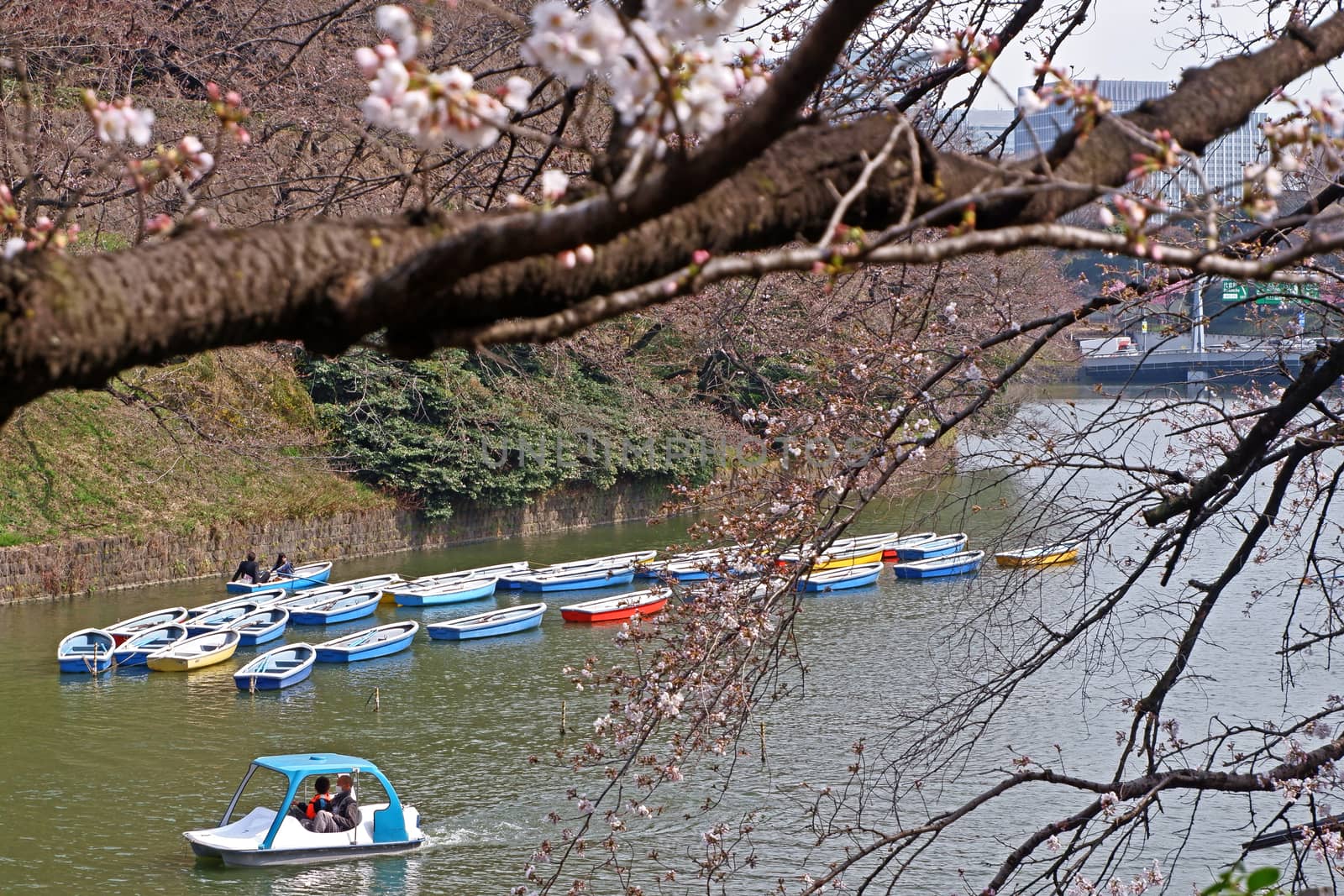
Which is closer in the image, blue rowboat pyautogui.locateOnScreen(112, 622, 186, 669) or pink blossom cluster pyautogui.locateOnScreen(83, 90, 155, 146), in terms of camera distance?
pink blossom cluster pyautogui.locateOnScreen(83, 90, 155, 146)

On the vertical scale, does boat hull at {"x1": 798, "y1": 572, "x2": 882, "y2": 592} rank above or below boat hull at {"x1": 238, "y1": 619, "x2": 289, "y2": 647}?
below

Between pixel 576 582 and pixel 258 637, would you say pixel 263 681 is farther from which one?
pixel 576 582

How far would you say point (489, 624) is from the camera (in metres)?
20.2

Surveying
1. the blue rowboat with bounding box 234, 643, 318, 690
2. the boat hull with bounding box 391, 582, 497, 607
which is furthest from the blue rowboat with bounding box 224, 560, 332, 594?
the blue rowboat with bounding box 234, 643, 318, 690

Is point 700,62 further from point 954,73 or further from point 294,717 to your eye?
point 294,717

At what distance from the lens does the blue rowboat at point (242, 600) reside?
65.4 feet

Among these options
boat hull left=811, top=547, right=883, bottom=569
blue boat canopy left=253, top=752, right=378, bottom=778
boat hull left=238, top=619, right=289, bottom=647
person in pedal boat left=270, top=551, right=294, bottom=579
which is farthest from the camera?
boat hull left=811, top=547, right=883, bottom=569

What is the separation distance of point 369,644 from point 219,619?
2.70 m

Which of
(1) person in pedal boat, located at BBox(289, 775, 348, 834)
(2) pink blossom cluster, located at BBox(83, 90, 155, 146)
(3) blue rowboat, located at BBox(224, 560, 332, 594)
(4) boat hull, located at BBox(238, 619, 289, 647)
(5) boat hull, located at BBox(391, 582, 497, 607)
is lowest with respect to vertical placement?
(1) person in pedal boat, located at BBox(289, 775, 348, 834)

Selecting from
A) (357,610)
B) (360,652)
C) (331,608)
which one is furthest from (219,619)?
(360,652)

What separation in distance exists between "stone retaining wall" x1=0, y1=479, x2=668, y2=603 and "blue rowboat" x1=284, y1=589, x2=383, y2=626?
3061 mm

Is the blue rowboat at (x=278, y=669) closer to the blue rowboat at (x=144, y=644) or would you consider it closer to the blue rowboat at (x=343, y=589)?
the blue rowboat at (x=144, y=644)

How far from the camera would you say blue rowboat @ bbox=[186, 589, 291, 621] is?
65.4 feet

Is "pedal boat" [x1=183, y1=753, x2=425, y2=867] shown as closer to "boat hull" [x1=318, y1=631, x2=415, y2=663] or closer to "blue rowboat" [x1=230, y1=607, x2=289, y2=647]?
"boat hull" [x1=318, y1=631, x2=415, y2=663]
